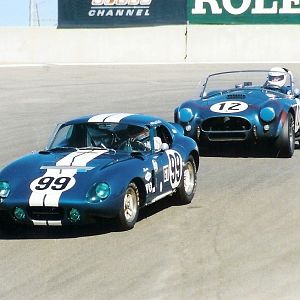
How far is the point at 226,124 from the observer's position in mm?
12547

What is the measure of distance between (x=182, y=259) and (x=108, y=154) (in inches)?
70.8

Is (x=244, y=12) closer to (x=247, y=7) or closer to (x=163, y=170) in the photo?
(x=247, y=7)

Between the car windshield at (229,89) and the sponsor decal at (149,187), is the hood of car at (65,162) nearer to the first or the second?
the sponsor decal at (149,187)

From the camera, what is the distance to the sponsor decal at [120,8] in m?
29.1

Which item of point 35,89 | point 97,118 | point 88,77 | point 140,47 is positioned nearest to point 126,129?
point 97,118

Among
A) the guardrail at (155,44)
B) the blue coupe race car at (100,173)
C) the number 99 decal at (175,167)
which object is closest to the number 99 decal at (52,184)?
the blue coupe race car at (100,173)

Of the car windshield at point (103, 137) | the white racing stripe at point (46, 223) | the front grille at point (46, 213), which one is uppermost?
the car windshield at point (103, 137)

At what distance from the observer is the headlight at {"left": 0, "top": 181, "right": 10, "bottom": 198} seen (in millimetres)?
8068

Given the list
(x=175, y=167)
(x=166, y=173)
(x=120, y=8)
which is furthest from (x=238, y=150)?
(x=120, y=8)

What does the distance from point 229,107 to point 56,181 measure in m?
4.89

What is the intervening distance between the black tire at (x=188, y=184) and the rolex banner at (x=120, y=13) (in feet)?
63.9

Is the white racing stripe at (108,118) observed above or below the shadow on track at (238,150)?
above

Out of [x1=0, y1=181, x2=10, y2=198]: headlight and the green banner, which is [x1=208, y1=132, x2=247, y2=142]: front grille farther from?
the green banner

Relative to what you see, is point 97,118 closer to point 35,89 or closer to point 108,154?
point 108,154
